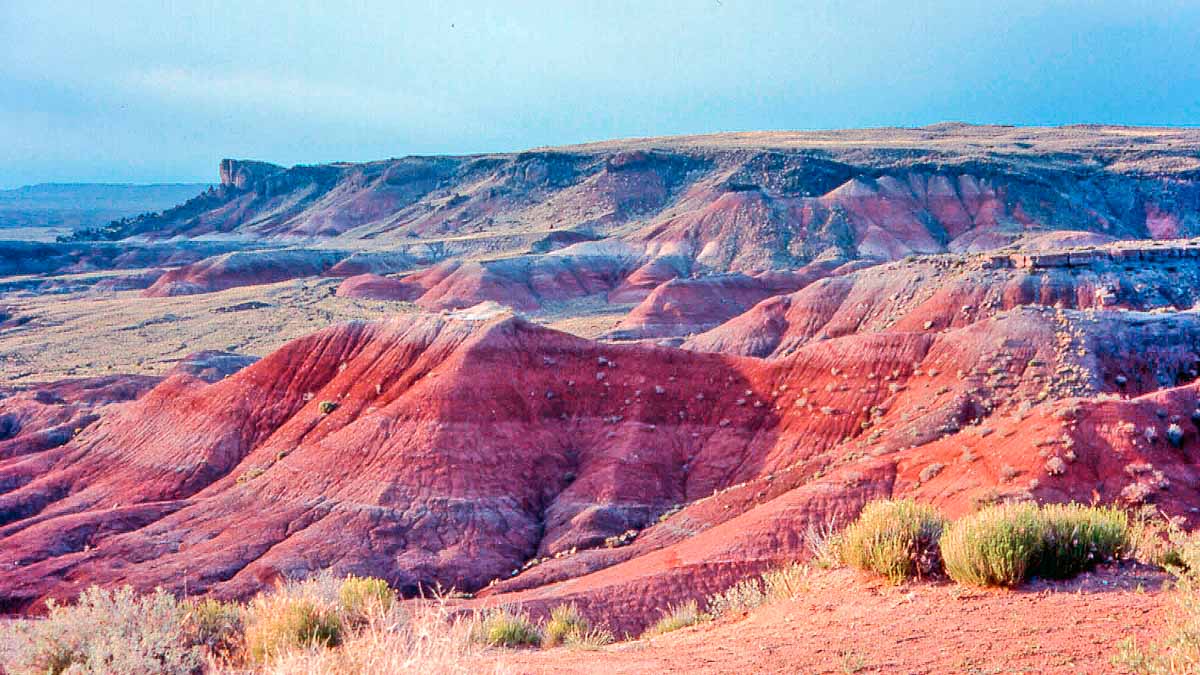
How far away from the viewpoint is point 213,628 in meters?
8.79

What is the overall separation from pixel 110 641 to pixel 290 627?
1.34 meters

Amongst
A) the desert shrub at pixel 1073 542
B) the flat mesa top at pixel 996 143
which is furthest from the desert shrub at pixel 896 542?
the flat mesa top at pixel 996 143

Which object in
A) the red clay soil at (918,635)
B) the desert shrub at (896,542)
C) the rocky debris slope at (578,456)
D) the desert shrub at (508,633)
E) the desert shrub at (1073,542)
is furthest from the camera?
the rocky debris slope at (578,456)

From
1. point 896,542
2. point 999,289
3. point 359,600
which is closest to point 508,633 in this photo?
point 359,600

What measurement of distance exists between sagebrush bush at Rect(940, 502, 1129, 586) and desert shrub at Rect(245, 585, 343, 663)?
514 centimetres

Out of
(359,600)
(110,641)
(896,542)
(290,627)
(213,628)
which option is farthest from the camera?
(359,600)

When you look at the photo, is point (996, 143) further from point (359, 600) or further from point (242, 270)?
point (359, 600)

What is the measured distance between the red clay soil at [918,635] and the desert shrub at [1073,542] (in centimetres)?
14

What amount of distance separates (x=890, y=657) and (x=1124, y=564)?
8.80ft

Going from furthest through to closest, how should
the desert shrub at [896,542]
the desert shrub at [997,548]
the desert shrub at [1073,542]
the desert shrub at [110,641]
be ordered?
the desert shrub at [896,542] < the desert shrub at [1073,542] < the desert shrub at [997,548] < the desert shrub at [110,641]

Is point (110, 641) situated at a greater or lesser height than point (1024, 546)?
lesser

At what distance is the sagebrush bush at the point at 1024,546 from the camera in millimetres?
7598

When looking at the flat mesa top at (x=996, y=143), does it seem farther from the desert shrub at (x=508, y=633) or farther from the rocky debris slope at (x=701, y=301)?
the desert shrub at (x=508, y=633)

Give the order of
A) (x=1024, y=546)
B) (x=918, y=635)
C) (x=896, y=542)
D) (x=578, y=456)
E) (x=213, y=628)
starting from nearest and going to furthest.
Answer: (x=918, y=635) < (x=1024, y=546) < (x=896, y=542) < (x=213, y=628) < (x=578, y=456)
